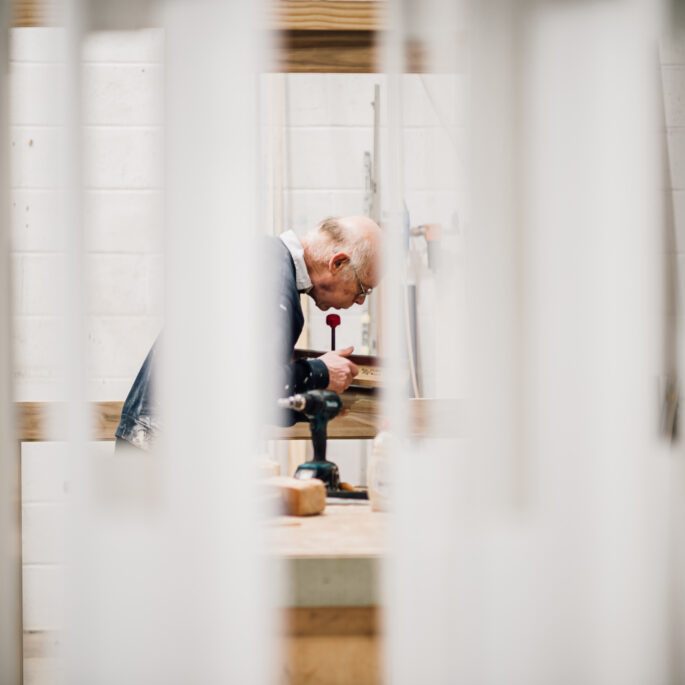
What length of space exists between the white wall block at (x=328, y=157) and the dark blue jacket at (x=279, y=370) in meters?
0.40

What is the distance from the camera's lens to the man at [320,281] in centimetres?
146

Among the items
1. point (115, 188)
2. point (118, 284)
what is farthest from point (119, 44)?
point (118, 284)

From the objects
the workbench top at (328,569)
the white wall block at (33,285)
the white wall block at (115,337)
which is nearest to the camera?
the white wall block at (115,337)

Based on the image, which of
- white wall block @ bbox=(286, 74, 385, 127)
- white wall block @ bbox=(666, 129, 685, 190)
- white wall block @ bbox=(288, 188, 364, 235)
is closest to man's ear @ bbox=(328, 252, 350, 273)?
white wall block @ bbox=(288, 188, 364, 235)

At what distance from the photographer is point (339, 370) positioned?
58.3 inches

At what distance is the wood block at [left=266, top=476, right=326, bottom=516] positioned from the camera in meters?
1.08

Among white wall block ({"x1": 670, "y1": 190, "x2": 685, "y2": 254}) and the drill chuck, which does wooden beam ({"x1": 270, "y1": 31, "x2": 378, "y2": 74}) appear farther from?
the drill chuck

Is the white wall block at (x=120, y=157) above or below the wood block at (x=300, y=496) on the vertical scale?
above

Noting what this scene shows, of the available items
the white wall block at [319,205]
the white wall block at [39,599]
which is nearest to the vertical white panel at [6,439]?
the white wall block at [39,599]

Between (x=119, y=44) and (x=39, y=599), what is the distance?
1436 mm

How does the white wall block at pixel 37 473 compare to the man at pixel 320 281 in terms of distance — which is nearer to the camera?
the man at pixel 320 281

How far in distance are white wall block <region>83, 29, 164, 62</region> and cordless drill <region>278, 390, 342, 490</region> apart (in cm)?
66

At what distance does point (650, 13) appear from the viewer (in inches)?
32.0

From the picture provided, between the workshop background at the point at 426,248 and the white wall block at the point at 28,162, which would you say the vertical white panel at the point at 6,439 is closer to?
the workshop background at the point at 426,248
